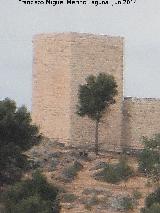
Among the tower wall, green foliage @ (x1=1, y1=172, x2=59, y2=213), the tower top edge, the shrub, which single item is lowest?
the shrub

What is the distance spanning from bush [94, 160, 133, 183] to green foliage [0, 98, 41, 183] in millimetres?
3899

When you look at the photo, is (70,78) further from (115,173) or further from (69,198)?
(69,198)

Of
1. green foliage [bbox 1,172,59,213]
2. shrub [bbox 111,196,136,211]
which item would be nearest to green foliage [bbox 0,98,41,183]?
shrub [bbox 111,196,136,211]

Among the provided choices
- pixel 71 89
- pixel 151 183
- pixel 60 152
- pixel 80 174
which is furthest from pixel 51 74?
pixel 151 183

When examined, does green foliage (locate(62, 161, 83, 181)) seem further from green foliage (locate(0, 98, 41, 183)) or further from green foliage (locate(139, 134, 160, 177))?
green foliage (locate(0, 98, 41, 183))

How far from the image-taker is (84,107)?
35.0m

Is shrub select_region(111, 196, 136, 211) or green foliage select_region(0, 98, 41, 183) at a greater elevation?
green foliage select_region(0, 98, 41, 183)

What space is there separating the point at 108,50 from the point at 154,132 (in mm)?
4338

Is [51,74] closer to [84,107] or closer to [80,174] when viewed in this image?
[84,107]

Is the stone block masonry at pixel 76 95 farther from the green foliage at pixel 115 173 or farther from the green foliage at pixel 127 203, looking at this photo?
the green foliage at pixel 127 203

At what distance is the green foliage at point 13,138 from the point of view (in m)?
27.8

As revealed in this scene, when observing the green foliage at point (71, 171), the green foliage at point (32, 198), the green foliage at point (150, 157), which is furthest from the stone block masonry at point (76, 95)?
the green foliage at point (32, 198)

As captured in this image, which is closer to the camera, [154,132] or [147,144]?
[147,144]

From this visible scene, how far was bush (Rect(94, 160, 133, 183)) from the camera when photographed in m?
31.6
